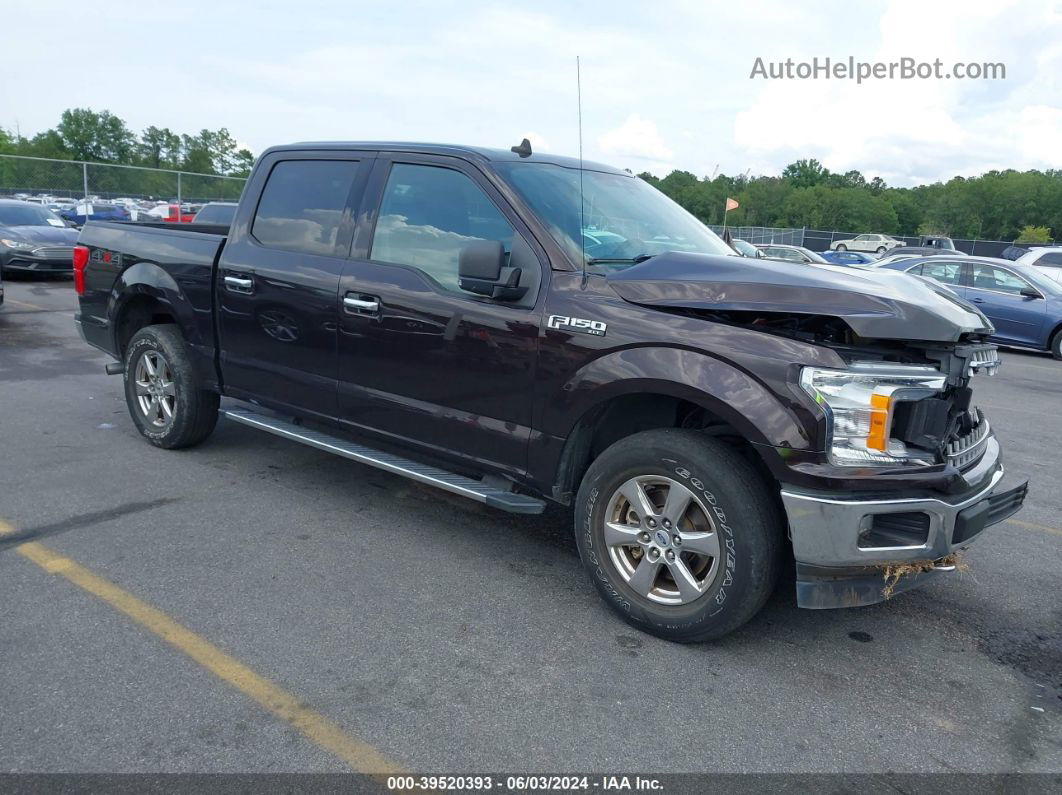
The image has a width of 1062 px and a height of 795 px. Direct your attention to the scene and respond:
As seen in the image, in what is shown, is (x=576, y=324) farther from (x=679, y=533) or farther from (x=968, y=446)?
(x=968, y=446)

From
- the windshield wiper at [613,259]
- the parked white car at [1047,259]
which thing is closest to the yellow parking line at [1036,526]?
the windshield wiper at [613,259]

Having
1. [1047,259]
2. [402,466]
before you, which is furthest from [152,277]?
[1047,259]

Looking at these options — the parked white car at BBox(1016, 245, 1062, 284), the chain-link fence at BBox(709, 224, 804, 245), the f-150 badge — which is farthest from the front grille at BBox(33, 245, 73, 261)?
the chain-link fence at BBox(709, 224, 804, 245)

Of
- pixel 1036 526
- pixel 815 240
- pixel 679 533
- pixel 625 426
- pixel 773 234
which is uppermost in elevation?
pixel 773 234

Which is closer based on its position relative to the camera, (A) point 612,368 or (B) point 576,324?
(A) point 612,368

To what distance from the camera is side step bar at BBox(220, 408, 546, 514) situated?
3.80 meters

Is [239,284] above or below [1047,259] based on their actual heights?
below

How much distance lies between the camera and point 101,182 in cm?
2750

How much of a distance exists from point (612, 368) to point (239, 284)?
2572mm

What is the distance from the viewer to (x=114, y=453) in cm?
563

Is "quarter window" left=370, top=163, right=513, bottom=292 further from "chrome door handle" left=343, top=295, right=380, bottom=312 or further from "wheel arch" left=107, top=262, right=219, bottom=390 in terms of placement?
"wheel arch" left=107, top=262, right=219, bottom=390

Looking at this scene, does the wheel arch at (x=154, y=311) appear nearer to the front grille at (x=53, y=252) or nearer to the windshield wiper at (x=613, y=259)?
the windshield wiper at (x=613, y=259)

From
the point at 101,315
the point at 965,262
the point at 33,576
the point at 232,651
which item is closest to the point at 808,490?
the point at 232,651

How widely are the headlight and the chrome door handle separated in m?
2.16
